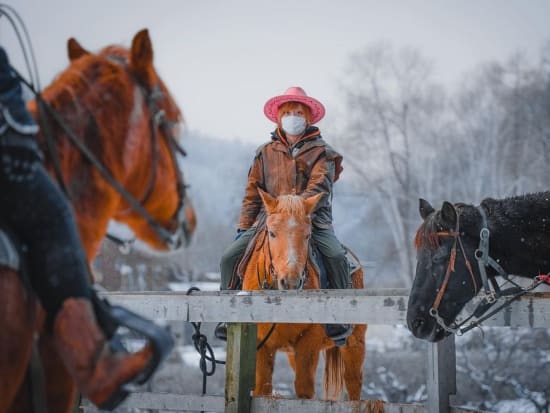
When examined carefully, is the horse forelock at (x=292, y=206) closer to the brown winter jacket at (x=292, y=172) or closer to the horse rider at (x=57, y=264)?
the brown winter jacket at (x=292, y=172)

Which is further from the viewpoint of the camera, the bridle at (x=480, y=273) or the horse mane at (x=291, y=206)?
the horse mane at (x=291, y=206)

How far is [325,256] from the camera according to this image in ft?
20.5

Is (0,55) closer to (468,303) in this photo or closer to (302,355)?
(468,303)

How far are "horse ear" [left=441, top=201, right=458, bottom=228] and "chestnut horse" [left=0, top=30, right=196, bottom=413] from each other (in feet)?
8.94

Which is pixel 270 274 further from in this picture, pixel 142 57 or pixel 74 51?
pixel 142 57

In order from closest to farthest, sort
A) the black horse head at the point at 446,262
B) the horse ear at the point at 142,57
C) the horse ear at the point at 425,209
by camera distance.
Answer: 1. the horse ear at the point at 142,57
2. the black horse head at the point at 446,262
3. the horse ear at the point at 425,209

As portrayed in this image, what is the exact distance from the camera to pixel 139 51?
2529 millimetres

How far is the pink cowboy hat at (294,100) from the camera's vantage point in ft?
22.2

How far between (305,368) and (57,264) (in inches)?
151

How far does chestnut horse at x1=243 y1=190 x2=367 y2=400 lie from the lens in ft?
18.3

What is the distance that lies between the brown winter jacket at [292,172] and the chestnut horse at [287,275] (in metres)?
0.45

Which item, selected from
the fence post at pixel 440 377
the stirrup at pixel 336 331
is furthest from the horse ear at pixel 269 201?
the fence post at pixel 440 377

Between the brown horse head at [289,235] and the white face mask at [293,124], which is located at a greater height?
the white face mask at [293,124]

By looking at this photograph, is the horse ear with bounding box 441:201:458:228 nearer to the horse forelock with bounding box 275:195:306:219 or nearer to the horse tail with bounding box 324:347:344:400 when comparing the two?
the horse forelock with bounding box 275:195:306:219
